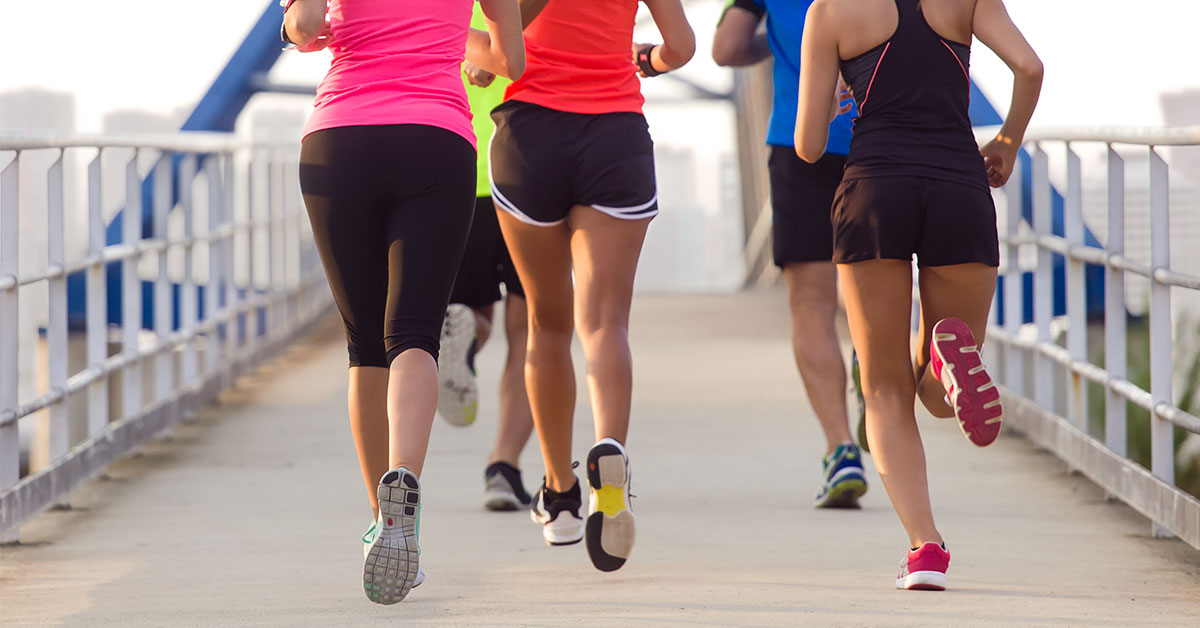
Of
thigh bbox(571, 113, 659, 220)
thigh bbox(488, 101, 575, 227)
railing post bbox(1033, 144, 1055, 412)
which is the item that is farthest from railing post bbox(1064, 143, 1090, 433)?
thigh bbox(488, 101, 575, 227)

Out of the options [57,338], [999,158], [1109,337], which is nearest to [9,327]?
[57,338]

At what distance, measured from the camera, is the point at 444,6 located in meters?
3.60

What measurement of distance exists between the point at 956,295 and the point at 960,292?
0.04ft

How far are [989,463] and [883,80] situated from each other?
2504mm

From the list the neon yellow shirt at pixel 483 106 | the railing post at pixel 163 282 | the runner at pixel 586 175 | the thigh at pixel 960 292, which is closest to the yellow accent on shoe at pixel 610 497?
the runner at pixel 586 175

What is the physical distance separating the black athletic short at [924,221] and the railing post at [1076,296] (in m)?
→ 2.12

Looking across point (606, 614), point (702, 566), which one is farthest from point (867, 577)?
point (606, 614)

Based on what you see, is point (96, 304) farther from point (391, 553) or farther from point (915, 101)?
point (915, 101)

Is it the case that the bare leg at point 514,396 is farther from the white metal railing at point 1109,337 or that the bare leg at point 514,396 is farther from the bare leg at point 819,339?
the white metal railing at point 1109,337

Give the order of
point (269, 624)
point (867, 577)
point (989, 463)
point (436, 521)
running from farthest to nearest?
point (989, 463)
point (436, 521)
point (867, 577)
point (269, 624)

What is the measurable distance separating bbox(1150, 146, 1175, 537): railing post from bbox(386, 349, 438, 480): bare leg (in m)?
1.95

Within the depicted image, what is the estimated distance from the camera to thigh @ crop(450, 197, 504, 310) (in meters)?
5.24

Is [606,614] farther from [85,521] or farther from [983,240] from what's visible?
[85,521]

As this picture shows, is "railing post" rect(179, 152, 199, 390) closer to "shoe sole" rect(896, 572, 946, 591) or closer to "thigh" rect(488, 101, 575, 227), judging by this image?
"thigh" rect(488, 101, 575, 227)
